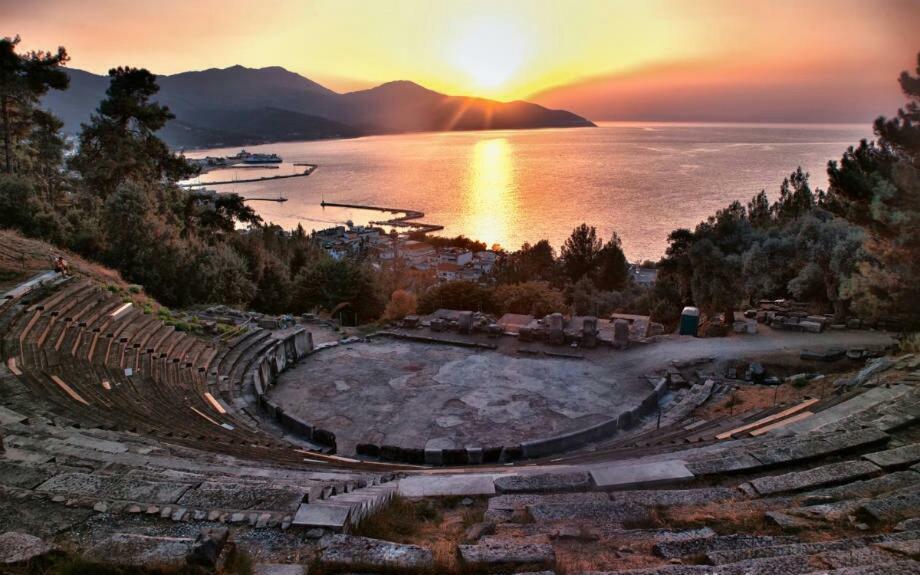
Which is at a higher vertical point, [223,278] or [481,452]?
[223,278]

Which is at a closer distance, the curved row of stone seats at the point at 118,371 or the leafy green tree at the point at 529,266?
the curved row of stone seats at the point at 118,371


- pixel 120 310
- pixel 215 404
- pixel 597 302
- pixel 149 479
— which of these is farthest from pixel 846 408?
pixel 597 302

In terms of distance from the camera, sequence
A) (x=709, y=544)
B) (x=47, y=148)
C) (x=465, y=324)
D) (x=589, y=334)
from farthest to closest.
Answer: (x=47, y=148) < (x=465, y=324) < (x=589, y=334) < (x=709, y=544)

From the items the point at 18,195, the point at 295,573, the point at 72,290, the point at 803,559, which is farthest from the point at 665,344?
the point at 18,195

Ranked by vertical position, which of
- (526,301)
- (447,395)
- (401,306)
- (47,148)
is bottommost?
(401,306)

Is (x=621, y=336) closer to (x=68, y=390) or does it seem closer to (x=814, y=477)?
(x=814, y=477)

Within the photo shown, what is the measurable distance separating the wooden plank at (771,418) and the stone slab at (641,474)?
3.26 meters

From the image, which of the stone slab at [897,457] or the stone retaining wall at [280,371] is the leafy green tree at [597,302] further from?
the stone slab at [897,457]

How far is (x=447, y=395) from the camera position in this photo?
1527 cm

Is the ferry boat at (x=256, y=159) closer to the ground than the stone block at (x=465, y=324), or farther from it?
farther from it

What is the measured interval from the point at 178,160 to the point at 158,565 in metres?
45.0

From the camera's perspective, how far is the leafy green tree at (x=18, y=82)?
31.2 m

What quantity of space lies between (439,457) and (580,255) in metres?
44.5

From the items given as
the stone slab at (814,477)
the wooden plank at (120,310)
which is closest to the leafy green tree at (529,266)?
the wooden plank at (120,310)
